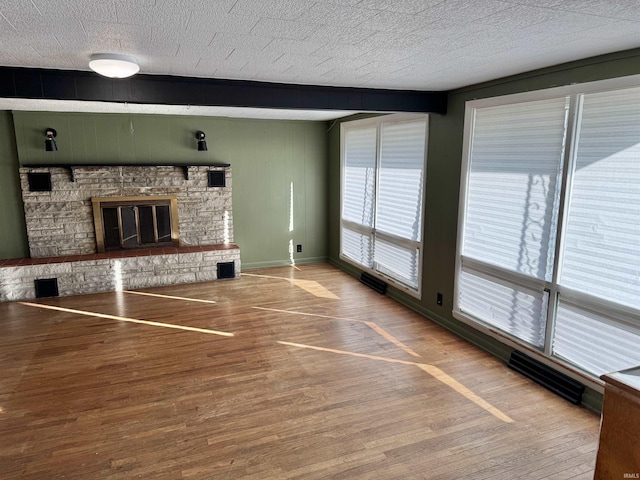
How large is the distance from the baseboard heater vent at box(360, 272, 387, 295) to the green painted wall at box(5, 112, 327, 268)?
58.5 inches

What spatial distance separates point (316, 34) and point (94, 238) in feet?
16.2

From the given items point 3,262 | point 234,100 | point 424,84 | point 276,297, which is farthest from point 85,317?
point 424,84

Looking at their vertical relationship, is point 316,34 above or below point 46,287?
above

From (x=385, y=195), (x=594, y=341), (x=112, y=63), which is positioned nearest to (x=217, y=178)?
(x=385, y=195)

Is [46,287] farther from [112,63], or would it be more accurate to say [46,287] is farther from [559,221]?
[559,221]

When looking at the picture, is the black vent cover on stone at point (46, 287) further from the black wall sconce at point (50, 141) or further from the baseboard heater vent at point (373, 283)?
the baseboard heater vent at point (373, 283)

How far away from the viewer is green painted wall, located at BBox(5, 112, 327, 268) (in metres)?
5.67

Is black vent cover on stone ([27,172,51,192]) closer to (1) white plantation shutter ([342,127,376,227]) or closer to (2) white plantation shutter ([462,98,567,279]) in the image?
(1) white plantation shutter ([342,127,376,227])

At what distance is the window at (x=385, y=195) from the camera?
4.83 m

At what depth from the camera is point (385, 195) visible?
542 cm

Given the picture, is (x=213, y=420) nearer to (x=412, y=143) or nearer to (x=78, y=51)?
(x=78, y=51)

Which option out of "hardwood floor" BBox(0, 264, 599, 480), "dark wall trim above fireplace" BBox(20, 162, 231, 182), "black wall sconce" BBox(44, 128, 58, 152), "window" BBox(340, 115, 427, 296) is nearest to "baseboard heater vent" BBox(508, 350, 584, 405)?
"hardwood floor" BBox(0, 264, 599, 480)

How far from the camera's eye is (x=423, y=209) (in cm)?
468

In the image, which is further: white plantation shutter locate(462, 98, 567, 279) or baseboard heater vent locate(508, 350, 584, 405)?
white plantation shutter locate(462, 98, 567, 279)
